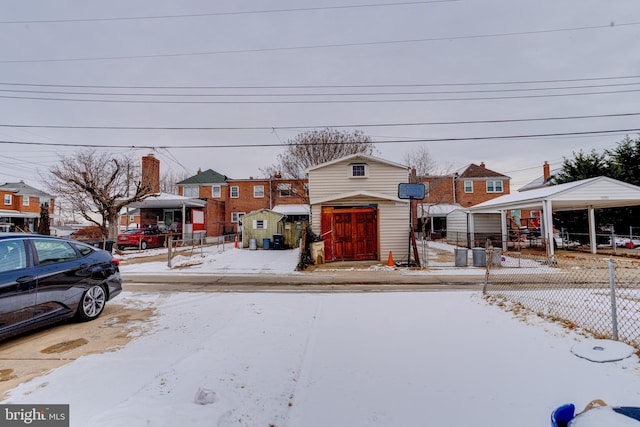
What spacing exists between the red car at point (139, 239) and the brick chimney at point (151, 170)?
4622 millimetres

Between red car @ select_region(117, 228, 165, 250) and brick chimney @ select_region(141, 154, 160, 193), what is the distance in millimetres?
4622

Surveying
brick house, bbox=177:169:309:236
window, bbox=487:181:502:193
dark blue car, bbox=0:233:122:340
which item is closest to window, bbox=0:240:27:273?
dark blue car, bbox=0:233:122:340

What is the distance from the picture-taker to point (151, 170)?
27938 millimetres

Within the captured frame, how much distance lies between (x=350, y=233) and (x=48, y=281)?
1256 cm

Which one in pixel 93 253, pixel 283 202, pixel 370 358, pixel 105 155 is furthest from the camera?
pixel 283 202

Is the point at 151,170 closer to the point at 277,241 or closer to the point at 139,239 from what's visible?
the point at 139,239

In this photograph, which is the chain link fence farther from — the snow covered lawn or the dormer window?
the dormer window

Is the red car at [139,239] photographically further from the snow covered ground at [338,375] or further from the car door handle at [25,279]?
the car door handle at [25,279]

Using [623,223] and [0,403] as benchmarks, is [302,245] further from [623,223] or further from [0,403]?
[623,223]

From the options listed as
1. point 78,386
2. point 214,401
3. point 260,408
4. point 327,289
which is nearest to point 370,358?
point 260,408

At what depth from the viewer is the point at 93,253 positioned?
6316 millimetres

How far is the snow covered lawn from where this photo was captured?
291 cm

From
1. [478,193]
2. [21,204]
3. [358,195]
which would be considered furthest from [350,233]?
[21,204]

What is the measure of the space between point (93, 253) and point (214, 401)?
4.83m
